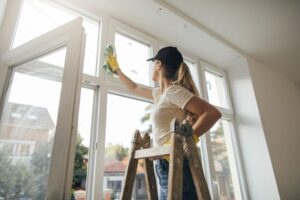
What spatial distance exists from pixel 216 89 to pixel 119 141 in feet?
6.30

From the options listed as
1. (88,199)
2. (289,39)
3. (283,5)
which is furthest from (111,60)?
(289,39)

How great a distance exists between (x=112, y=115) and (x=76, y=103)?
2.98 feet

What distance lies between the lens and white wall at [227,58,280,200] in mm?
2646

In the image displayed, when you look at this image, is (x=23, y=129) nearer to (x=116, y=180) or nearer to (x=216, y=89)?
(x=116, y=180)

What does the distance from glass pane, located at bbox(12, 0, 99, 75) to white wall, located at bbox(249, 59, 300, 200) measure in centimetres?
225

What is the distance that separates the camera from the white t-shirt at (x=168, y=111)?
1110 mm

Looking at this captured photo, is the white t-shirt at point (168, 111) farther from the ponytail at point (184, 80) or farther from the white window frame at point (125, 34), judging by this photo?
the white window frame at point (125, 34)

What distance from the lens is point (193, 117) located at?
116 centimetres

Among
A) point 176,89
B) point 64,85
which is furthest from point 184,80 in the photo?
point 64,85

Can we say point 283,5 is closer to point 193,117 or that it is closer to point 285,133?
point 285,133

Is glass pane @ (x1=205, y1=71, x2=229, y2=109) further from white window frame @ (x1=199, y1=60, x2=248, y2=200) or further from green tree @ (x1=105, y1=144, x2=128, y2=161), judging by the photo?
green tree @ (x1=105, y1=144, x2=128, y2=161)

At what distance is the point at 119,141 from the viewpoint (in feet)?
Result: 6.06

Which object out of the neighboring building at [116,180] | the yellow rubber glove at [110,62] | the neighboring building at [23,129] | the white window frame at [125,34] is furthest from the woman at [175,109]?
the white window frame at [125,34]

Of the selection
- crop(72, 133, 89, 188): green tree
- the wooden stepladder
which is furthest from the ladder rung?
crop(72, 133, 89, 188): green tree
